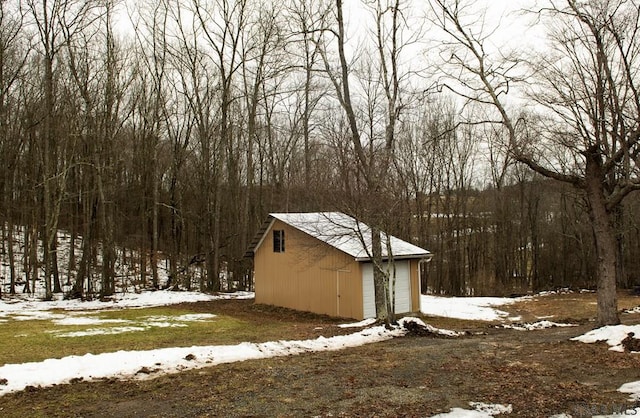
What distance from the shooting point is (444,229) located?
32.7 m

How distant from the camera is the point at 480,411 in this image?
5.34m

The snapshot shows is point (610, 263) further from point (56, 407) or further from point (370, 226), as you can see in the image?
point (56, 407)

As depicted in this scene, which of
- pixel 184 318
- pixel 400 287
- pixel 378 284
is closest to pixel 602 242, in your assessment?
pixel 378 284

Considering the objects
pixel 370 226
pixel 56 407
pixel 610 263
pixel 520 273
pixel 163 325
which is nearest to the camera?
pixel 56 407

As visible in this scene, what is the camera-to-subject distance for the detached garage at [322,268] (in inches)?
689

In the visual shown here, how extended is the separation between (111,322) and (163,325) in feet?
5.54

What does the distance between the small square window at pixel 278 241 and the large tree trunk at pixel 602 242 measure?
12234mm

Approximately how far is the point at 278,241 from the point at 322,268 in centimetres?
277

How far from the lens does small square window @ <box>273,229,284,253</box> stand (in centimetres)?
2038

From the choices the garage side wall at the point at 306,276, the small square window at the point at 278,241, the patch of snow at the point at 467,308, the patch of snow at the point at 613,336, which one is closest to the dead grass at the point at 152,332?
Result: the garage side wall at the point at 306,276

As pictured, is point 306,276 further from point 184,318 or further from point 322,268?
point 184,318

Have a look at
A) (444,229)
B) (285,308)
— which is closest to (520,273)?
(444,229)

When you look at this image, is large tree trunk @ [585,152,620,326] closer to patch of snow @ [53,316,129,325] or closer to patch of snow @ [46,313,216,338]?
patch of snow @ [46,313,216,338]

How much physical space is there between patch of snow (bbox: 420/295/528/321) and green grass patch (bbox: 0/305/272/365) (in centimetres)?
811
